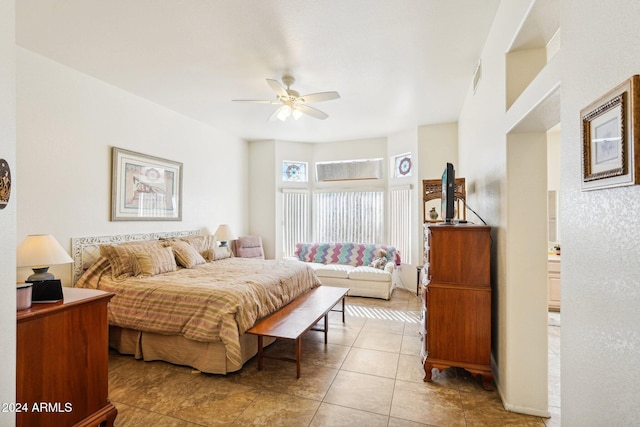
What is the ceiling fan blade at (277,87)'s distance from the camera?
288 centimetres

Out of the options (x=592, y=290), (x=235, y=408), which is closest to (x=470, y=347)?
(x=592, y=290)

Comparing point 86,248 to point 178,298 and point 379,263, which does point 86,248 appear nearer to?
point 178,298

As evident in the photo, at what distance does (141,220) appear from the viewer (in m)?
3.91

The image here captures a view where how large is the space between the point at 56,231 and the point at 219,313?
203 centimetres

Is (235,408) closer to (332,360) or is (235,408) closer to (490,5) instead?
(332,360)

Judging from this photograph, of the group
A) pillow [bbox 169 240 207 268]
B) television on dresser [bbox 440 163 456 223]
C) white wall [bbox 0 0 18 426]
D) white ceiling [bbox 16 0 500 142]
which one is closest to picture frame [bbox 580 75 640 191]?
television on dresser [bbox 440 163 456 223]

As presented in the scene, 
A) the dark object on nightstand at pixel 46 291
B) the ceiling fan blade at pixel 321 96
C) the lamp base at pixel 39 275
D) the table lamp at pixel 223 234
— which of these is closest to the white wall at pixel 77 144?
the table lamp at pixel 223 234

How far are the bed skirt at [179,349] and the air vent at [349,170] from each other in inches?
158

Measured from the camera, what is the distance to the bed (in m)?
2.53

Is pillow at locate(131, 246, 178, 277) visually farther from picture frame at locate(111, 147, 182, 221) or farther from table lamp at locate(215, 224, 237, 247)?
table lamp at locate(215, 224, 237, 247)

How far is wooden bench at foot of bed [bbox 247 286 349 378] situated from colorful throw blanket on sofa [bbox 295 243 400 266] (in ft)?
6.30

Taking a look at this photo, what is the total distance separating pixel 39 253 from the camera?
2.31m

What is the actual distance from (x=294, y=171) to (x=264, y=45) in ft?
12.4

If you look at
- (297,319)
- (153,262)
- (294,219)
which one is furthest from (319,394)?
(294,219)
